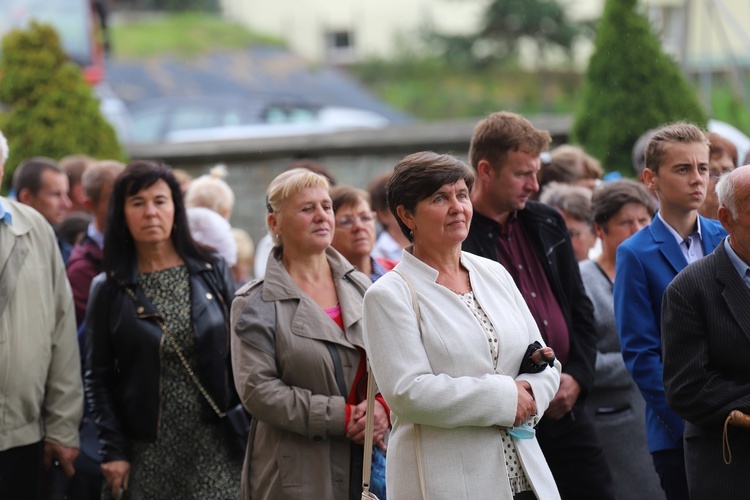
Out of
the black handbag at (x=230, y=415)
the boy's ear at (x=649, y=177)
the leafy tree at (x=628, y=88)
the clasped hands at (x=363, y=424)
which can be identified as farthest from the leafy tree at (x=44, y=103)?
the boy's ear at (x=649, y=177)

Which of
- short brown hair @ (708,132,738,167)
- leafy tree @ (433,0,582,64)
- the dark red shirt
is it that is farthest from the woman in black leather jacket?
leafy tree @ (433,0,582,64)

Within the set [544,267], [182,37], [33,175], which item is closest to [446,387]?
[544,267]

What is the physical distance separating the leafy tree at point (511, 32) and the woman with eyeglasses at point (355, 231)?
22404mm

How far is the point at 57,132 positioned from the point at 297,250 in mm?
7140

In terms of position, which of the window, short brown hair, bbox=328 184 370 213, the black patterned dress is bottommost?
the black patterned dress

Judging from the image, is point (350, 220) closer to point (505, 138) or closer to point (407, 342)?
point (505, 138)

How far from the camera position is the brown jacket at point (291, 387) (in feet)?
15.6

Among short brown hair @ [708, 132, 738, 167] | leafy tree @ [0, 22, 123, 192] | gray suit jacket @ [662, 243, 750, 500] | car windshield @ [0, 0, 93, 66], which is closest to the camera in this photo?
gray suit jacket @ [662, 243, 750, 500]

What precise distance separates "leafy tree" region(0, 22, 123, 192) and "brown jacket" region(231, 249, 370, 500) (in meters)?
7.20

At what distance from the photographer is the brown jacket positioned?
15.6 feet

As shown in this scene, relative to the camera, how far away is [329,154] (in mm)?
12875

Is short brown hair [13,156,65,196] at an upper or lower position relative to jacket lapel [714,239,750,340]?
upper

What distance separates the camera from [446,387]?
155 inches

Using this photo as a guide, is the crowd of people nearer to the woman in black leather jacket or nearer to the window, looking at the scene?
the woman in black leather jacket
